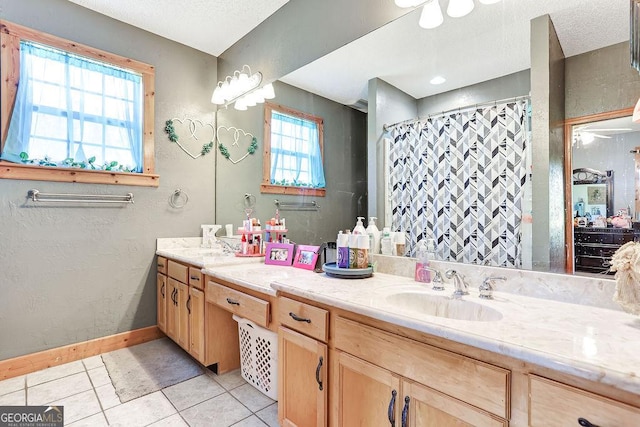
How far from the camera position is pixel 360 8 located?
1.95 m

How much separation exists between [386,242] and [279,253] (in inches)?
32.1

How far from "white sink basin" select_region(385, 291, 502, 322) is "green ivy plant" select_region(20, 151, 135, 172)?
8.09ft

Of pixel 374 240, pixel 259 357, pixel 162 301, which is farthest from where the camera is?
pixel 162 301

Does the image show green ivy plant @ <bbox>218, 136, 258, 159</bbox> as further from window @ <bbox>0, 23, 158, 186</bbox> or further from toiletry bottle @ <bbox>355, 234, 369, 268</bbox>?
toiletry bottle @ <bbox>355, 234, 369, 268</bbox>

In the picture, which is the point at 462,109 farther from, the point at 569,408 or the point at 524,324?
the point at 569,408

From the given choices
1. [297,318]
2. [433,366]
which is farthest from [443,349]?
[297,318]

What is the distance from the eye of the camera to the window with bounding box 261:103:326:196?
7.65 ft

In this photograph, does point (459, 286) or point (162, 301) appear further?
point (162, 301)

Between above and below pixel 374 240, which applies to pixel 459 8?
above

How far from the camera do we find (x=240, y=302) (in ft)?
5.92

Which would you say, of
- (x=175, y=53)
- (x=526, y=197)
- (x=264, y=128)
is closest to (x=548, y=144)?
(x=526, y=197)

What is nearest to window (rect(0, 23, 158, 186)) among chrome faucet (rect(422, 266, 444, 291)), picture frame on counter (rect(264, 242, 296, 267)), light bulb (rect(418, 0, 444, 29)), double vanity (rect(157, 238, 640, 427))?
picture frame on counter (rect(264, 242, 296, 267))

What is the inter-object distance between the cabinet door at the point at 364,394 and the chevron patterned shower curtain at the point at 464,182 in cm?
74

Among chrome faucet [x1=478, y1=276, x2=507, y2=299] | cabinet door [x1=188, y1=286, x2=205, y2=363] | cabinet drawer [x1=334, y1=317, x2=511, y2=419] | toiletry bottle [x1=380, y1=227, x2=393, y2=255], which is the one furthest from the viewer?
cabinet door [x1=188, y1=286, x2=205, y2=363]
